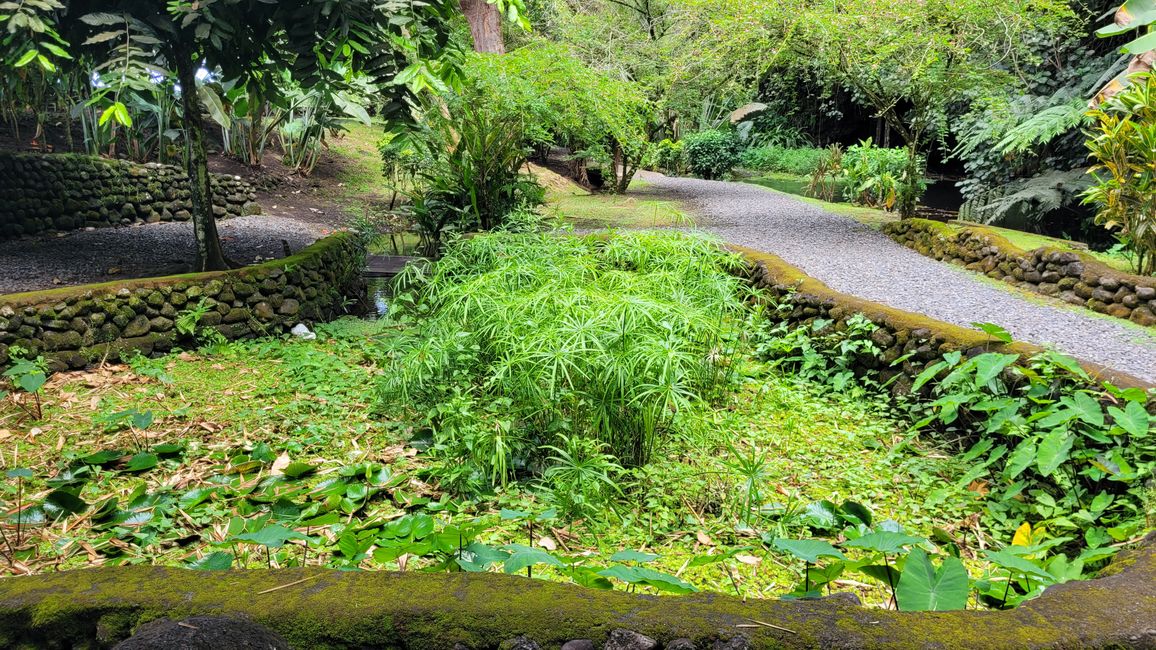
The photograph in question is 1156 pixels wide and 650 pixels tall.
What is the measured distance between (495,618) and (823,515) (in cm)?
188

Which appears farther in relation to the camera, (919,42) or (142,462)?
(919,42)

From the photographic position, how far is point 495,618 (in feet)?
4.51

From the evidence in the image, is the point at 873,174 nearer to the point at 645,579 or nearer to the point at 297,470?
the point at 297,470

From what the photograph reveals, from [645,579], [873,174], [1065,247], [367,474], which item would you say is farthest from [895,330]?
[873,174]

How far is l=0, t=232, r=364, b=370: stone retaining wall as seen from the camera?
15.6 feet

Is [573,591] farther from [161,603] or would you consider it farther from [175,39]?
[175,39]

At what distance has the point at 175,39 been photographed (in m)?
5.84

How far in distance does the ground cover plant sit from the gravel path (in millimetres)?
1122

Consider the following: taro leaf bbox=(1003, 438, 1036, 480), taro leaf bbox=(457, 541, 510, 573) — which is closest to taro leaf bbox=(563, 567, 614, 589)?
taro leaf bbox=(457, 541, 510, 573)

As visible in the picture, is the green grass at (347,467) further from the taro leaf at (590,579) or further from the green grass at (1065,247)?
the green grass at (1065,247)

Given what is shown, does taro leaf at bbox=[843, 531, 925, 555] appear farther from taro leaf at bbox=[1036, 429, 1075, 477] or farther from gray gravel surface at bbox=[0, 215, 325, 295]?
gray gravel surface at bbox=[0, 215, 325, 295]

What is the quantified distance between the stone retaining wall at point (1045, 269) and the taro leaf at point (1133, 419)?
129 inches

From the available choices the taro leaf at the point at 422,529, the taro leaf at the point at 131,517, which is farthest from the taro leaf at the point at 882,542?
the taro leaf at the point at 131,517

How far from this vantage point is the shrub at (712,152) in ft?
65.7
